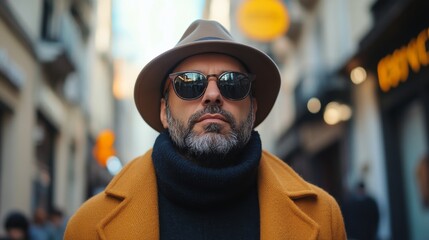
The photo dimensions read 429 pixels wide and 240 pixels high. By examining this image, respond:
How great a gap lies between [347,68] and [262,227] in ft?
39.8

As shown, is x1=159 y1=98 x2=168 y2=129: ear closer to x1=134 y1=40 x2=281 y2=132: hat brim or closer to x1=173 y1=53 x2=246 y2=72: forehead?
x1=134 y1=40 x2=281 y2=132: hat brim

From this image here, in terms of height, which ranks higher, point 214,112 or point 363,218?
point 214,112

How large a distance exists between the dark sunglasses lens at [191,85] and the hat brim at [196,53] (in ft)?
0.37

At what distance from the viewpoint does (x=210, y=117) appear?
249 cm

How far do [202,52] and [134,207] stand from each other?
725mm

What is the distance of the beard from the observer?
8.01 ft

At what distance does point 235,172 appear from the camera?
2.34 meters

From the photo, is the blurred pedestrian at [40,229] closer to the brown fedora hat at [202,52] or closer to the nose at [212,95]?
the brown fedora hat at [202,52]

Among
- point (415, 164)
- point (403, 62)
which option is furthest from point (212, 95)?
point (415, 164)

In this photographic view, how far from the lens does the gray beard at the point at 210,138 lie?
2439 mm

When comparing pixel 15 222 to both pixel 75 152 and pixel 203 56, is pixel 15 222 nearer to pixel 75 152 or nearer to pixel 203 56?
pixel 203 56

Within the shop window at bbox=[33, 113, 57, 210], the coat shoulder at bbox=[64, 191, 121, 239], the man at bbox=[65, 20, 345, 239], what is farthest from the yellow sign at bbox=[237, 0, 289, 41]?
the coat shoulder at bbox=[64, 191, 121, 239]

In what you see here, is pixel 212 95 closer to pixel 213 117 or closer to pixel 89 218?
pixel 213 117

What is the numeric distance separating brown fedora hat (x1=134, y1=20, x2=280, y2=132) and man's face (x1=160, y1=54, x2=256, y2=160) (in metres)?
0.05
